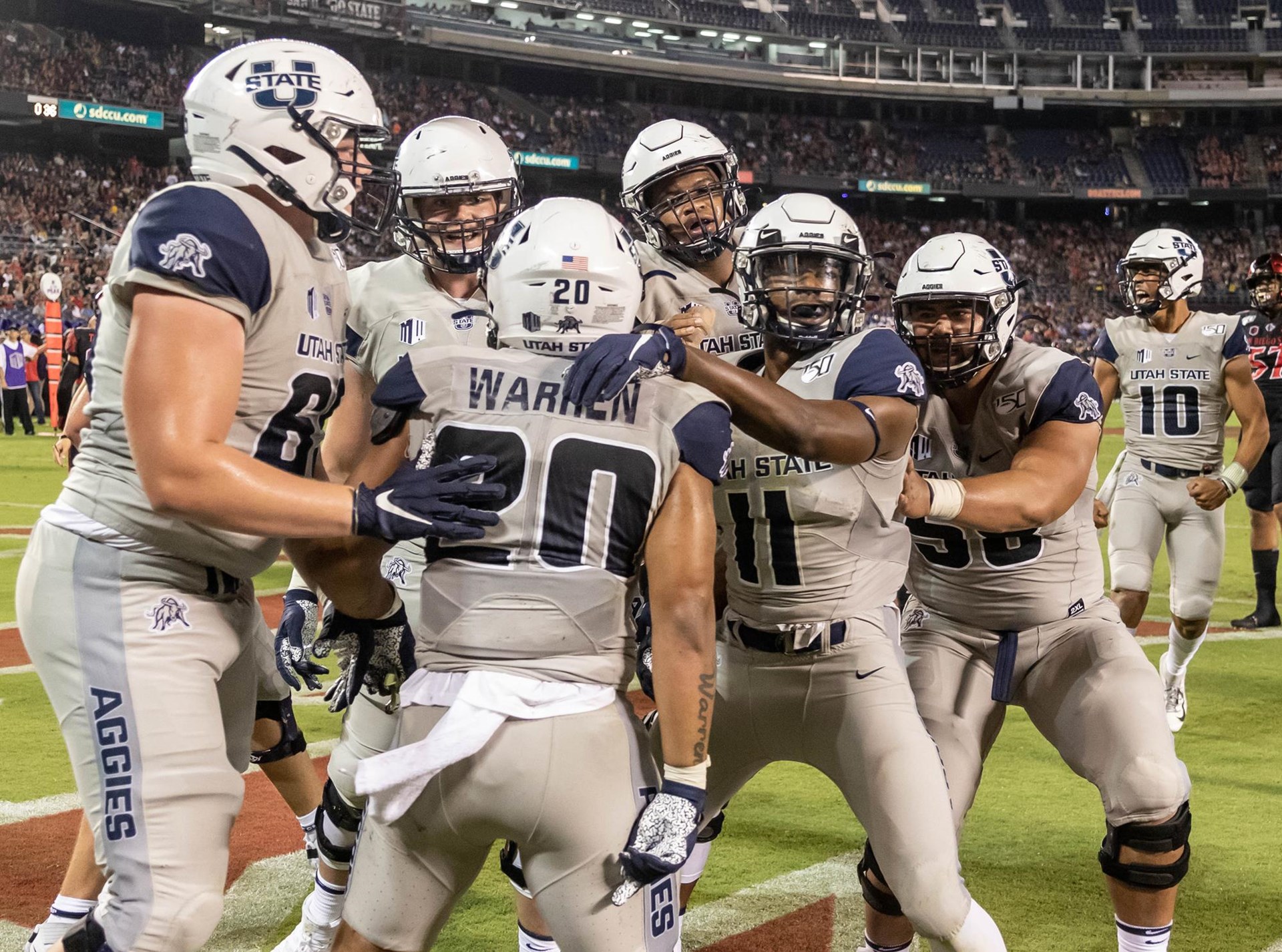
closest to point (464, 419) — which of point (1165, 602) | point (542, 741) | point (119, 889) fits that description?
point (542, 741)

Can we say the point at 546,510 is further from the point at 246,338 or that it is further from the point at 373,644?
the point at 373,644

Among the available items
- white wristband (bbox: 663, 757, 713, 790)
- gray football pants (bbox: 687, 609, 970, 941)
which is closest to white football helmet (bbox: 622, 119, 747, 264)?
gray football pants (bbox: 687, 609, 970, 941)

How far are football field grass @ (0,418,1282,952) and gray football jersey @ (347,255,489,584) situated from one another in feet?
4.82

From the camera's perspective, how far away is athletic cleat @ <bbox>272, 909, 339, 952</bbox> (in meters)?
3.86

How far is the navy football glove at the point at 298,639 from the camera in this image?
3684 millimetres

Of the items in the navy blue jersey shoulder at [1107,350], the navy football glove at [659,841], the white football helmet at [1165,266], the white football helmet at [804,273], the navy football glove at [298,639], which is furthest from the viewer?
the navy blue jersey shoulder at [1107,350]

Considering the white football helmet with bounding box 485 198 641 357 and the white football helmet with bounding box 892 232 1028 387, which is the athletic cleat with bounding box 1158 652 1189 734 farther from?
the white football helmet with bounding box 485 198 641 357

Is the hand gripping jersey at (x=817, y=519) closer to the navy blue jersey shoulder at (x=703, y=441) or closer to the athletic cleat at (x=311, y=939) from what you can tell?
the navy blue jersey shoulder at (x=703, y=441)

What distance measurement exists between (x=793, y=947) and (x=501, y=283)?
224cm

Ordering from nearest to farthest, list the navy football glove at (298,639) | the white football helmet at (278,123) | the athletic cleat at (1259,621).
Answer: the white football helmet at (278,123)
the navy football glove at (298,639)
the athletic cleat at (1259,621)

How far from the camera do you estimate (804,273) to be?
11.7 feet

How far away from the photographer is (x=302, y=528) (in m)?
2.59

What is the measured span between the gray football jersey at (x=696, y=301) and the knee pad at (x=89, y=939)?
2.56 meters

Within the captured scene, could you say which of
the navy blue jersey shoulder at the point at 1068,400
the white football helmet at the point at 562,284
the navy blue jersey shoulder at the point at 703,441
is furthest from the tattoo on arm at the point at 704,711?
the navy blue jersey shoulder at the point at 1068,400
